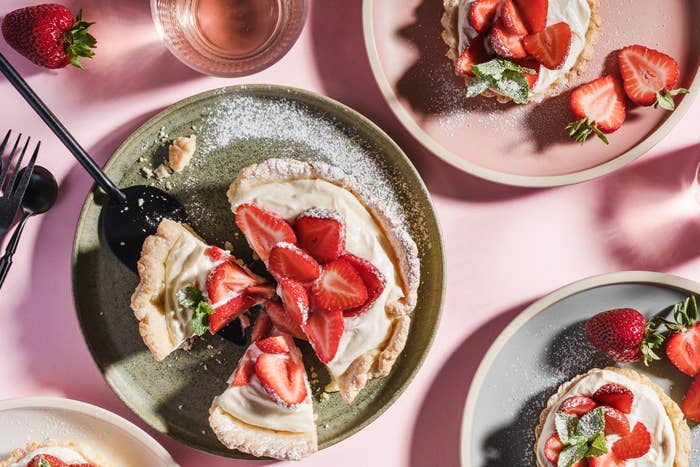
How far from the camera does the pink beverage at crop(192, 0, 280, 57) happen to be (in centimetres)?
237

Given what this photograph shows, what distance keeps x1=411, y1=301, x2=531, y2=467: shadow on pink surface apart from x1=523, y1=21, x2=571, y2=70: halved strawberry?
2.64ft

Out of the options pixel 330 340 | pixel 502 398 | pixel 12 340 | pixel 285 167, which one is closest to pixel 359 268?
pixel 330 340

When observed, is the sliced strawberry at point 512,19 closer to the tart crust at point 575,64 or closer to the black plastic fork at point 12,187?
the tart crust at point 575,64

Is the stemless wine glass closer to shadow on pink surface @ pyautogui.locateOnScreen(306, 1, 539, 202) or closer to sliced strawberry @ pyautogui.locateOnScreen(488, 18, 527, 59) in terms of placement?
shadow on pink surface @ pyautogui.locateOnScreen(306, 1, 539, 202)

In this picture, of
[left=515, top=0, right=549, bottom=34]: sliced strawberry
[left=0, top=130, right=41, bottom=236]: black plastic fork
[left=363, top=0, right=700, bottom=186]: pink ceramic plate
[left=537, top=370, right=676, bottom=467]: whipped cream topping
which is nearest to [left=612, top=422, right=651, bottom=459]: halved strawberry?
[left=537, top=370, right=676, bottom=467]: whipped cream topping

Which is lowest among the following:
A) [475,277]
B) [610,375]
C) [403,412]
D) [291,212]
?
[610,375]

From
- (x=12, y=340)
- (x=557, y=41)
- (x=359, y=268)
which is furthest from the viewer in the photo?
(x=12, y=340)

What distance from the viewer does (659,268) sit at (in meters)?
2.53

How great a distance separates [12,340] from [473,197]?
1.64 meters

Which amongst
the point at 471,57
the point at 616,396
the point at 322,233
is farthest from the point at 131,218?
the point at 616,396

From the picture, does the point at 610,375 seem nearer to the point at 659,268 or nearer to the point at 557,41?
the point at 659,268

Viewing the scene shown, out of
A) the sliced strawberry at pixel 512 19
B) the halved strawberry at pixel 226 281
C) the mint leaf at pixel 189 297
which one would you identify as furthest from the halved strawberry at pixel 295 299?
the sliced strawberry at pixel 512 19

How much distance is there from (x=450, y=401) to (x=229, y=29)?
57.1 inches

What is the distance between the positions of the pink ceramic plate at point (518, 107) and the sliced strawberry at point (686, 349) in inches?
23.0
